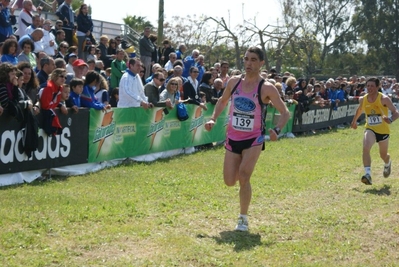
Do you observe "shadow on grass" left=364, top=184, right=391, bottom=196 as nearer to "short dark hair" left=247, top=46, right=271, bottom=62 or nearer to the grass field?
the grass field

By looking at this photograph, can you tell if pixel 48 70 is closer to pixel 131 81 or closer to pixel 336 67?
pixel 131 81

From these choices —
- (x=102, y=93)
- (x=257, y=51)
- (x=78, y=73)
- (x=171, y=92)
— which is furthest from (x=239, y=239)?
(x=171, y=92)

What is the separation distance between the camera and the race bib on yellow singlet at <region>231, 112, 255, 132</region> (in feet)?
27.7

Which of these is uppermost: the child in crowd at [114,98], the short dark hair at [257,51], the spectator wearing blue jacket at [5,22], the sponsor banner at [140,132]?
the spectator wearing blue jacket at [5,22]

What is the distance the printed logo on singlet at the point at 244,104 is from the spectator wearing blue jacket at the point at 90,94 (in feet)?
16.7

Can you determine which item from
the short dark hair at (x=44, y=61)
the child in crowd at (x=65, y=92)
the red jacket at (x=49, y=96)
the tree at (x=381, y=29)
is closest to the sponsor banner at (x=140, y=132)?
the child in crowd at (x=65, y=92)

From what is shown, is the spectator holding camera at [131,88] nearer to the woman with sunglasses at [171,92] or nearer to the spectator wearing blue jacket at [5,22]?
the woman with sunglasses at [171,92]

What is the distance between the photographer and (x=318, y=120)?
26.6m

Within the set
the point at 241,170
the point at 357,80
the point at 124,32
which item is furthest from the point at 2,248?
the point at 357,80

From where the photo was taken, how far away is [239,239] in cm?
802

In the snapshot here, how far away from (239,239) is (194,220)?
1087 millimetres

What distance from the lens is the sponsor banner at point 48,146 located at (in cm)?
1065

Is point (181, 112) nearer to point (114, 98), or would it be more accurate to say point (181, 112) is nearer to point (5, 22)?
point (114, 98)

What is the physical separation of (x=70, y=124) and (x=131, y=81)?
249 centimetres
